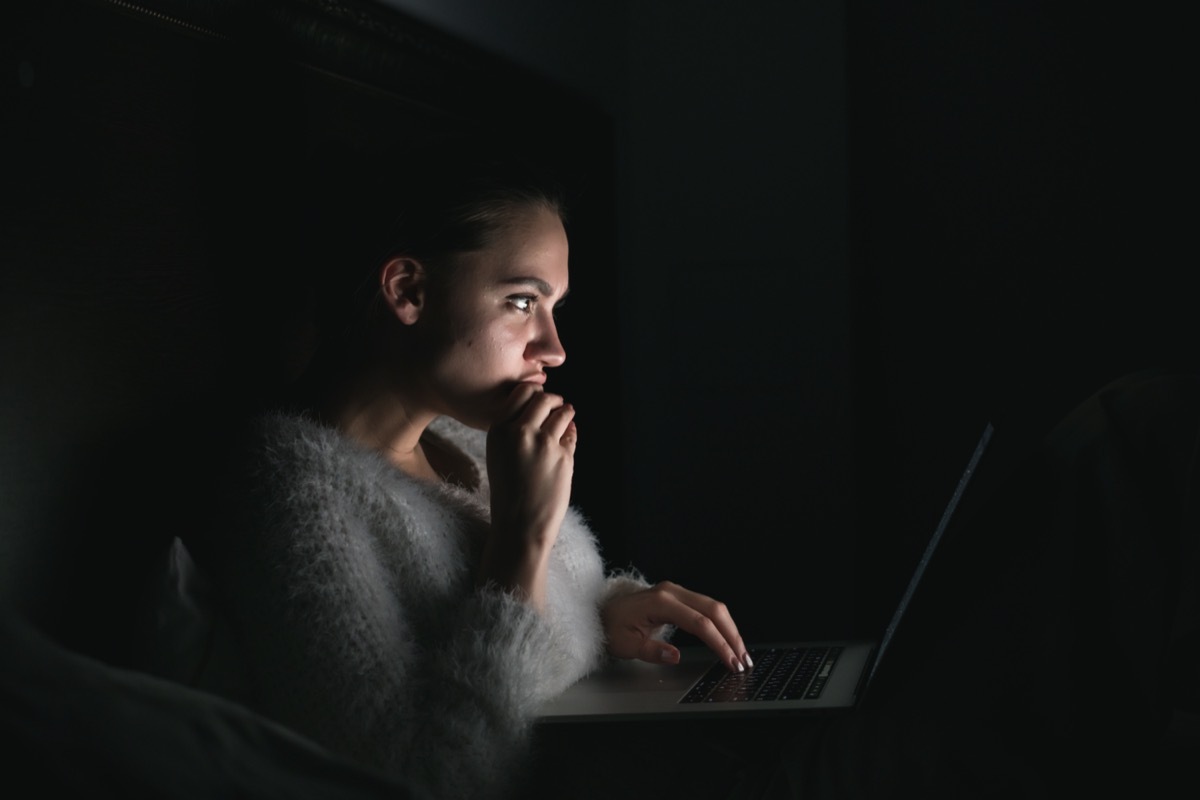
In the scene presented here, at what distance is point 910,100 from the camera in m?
2.46

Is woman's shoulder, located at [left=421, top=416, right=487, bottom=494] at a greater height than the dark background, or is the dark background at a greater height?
the dark background

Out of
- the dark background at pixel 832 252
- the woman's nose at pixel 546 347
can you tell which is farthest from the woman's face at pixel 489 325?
the dark background at pixel 832 252

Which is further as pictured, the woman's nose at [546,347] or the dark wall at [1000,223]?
the dark wall at [1000,223]

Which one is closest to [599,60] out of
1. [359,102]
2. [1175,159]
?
[359,102]

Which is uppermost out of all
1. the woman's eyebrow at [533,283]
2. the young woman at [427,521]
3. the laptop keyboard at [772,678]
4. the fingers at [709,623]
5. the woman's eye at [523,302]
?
the woman's eyebrow at [533,283]

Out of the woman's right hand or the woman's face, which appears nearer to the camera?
the woman's right hand

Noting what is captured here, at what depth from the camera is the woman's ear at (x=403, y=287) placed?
1236mm

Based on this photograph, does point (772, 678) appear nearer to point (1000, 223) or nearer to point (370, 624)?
point (370, 624)

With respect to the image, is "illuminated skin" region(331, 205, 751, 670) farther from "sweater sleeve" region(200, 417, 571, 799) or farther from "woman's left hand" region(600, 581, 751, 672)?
"sweater sleeve" region(200, 417, 571, 799)

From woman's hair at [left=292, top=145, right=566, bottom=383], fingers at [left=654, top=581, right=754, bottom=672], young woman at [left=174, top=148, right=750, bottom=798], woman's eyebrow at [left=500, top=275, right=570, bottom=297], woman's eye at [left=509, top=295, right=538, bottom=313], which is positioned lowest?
fingers at [left=654, top=581, right=754, bottom=672]

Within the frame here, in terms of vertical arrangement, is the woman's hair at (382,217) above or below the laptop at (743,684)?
above

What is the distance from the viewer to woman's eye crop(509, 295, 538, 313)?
4.13ft

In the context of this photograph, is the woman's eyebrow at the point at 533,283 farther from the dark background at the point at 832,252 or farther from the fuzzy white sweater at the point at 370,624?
the dark background at the point at 832,252

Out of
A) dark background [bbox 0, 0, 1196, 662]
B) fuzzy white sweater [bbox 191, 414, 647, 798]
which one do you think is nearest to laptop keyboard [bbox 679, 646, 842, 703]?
fuzzy white sweater [bbox 191, 414, 647, 798]
